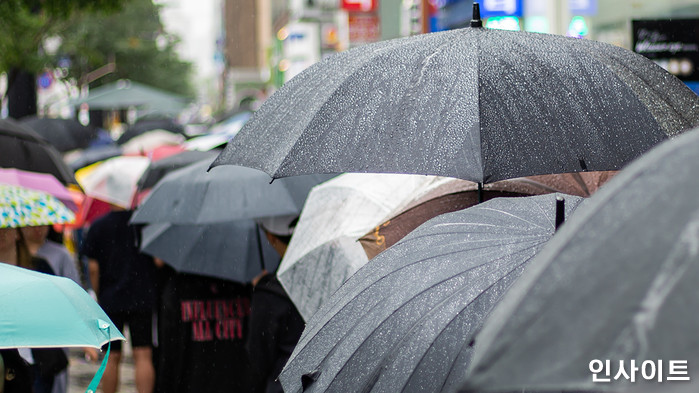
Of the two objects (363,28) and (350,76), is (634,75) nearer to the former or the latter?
(350,76)

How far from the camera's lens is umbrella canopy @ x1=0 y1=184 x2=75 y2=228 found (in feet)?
16.6

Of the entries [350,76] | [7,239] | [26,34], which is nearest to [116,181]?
[7,239]

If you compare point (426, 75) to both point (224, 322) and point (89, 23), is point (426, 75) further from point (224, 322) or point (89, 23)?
point (89, 23)

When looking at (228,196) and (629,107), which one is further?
(228,196)

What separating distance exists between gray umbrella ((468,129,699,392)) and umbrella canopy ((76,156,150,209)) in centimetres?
731

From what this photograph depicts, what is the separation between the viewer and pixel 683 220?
4.34 feet

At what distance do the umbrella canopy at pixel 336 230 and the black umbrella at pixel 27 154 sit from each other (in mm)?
2820

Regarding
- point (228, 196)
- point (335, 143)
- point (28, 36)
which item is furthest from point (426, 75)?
point (28, 36)

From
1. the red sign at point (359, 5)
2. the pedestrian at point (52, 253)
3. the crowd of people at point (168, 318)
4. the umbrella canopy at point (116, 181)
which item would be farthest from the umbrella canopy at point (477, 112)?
the red sign at point (359, 5)

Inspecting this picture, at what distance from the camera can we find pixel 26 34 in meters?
12.9

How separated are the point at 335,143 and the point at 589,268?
1.97 m

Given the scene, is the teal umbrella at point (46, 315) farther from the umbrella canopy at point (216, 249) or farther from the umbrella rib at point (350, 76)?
the umbrella canopy at point (216, 249)

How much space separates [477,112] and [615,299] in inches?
68.6

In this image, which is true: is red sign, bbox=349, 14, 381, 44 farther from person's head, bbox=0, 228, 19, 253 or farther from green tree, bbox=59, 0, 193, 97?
person's head, bbox=0, 228, 19, 253
